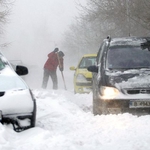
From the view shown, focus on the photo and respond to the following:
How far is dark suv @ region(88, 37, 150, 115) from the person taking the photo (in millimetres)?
5902

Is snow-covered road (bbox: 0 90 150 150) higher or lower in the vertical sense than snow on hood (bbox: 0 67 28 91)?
lower

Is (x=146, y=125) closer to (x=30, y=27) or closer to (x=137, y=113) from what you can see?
(x=137, y=113)

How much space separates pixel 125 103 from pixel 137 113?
10.1 inches

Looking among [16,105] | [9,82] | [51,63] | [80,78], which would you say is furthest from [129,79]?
[51,63]

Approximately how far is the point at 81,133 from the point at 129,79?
4.55 feet

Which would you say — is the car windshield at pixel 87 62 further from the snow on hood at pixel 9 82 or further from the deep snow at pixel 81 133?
the snow on hood at pixel 9 82

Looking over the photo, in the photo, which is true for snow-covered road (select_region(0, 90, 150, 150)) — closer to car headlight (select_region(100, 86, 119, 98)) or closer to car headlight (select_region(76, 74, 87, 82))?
car headlight (select_region(100, 86, 119, 98))

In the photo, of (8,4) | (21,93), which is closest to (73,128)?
(21,93)

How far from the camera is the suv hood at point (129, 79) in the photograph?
235 inches

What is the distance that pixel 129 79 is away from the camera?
6.07 metres

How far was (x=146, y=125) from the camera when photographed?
17.7 feet

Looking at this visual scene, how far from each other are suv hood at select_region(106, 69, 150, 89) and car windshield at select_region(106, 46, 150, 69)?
362 millimetres

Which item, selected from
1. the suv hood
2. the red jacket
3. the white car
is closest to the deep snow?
the white car

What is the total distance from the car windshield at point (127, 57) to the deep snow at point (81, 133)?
1091 mm
